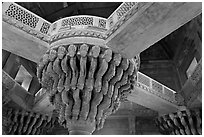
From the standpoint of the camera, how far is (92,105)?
5.71 metres

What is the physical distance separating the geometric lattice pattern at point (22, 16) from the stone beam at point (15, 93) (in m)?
2.57

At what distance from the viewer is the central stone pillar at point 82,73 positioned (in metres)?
5.49

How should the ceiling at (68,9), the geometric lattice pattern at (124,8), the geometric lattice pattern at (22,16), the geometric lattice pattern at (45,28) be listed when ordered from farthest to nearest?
the ceiling at (68,9) → the geometric lattice pattern at (45,28) → the geometric lattice pattern at (22,16) → the geometric lattice pattern at (124,8)

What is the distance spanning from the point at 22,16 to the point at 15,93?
3445mm

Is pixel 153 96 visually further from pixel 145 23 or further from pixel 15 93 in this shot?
pixel 15 93

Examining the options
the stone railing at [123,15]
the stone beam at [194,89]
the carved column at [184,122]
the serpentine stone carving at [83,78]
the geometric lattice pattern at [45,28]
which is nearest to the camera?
the stone railing at [123,15]

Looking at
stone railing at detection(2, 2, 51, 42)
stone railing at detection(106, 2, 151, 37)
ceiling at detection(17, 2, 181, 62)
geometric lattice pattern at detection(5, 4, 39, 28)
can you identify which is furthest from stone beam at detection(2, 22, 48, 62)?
ceiling at detection(17, 2, 181, 62)

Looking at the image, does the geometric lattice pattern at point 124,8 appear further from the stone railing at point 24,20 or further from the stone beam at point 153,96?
the stone beam at point 153,96

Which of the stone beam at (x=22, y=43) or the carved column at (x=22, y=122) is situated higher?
the stone beam at (x=22, y=43)

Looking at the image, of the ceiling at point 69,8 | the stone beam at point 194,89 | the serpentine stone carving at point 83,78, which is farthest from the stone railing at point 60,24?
the ceiling at point 69,8

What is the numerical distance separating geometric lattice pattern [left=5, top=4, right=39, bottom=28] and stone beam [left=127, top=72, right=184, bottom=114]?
368cm

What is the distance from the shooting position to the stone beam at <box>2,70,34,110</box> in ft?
25.9

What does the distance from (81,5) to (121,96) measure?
6.01 meters

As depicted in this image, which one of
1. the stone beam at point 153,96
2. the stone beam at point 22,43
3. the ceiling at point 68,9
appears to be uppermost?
the ceiling at point 68,9
